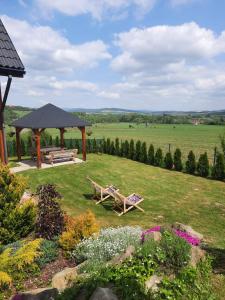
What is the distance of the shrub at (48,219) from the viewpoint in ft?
22.4

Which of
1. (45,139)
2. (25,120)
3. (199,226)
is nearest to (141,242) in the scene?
(199,226)

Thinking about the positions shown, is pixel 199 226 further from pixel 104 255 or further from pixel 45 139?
pixel 45 139

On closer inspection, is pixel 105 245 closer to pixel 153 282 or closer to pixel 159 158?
pixel 153 282

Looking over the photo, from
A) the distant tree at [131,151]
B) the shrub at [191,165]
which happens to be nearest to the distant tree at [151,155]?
the distant tree at [131,151]

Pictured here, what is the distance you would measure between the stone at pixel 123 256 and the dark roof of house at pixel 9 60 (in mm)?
5272

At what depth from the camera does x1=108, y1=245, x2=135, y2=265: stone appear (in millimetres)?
4977

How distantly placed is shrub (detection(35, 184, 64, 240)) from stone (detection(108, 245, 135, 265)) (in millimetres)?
2202

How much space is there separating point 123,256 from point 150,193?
8801 millimetres

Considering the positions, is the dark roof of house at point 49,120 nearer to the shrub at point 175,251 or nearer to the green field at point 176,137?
the shrub at point 175,251

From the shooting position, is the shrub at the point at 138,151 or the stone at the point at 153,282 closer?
the stone at the point at 153,282

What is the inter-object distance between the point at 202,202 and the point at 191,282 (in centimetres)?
827

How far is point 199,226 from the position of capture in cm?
938

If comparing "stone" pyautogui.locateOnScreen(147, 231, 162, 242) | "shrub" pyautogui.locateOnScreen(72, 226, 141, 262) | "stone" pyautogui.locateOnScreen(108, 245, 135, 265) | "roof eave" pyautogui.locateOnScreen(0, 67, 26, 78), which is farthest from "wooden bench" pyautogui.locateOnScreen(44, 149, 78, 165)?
"stone" pyautogui.locateOnScreen(108, 245, 135, 265)

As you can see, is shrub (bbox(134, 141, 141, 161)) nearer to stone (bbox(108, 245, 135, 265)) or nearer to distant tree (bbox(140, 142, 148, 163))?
distant tree (bbox(140, 142, 148, 163))
